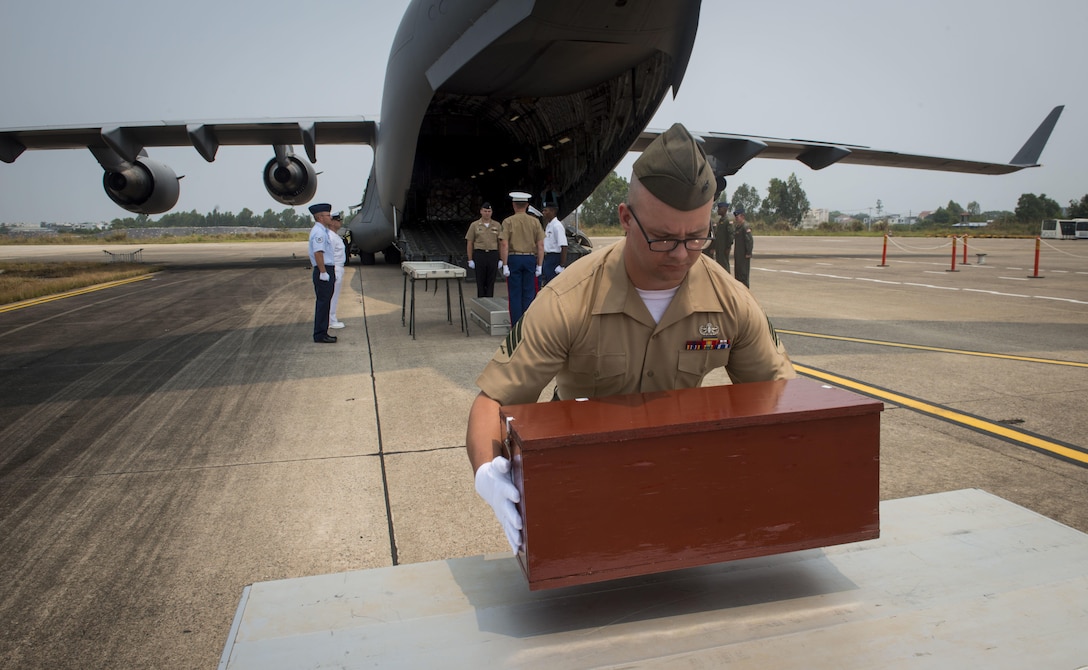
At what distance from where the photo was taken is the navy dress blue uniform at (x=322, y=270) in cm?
827

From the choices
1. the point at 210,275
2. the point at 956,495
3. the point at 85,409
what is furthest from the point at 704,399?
the point at 210,275

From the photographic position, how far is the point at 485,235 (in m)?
10.3

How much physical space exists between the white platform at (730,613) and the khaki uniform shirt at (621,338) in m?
0.52

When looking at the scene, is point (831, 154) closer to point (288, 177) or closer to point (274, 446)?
point (288, 177)

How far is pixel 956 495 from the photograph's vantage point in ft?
6.78

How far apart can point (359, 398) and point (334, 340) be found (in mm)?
2669

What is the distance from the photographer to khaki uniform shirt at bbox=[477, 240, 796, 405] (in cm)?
188

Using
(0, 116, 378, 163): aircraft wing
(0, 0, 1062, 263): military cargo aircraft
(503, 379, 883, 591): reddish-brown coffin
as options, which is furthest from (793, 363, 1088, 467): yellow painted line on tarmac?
(0, 116, 378, 163): aircraft wing

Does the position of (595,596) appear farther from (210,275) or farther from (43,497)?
(210,275)

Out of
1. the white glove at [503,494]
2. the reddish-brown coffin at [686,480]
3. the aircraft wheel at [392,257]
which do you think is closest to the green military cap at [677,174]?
the reddish-brown coffin at [686,480]

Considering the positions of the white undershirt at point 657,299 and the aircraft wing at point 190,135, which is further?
the aircraft wing at point 190,135

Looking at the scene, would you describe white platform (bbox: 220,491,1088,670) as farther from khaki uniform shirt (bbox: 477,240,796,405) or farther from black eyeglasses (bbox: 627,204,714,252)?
black eyeglasses (bbox: 627,204,714,252)

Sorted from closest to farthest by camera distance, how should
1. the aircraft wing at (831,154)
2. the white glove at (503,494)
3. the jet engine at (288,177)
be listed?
the white glove at (503,494) < the aircraft wing at (831,154) < the jet engine at (288,177)

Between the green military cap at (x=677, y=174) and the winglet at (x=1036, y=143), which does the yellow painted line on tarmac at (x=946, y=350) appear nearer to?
the green military cap at (x=677, y=174)
